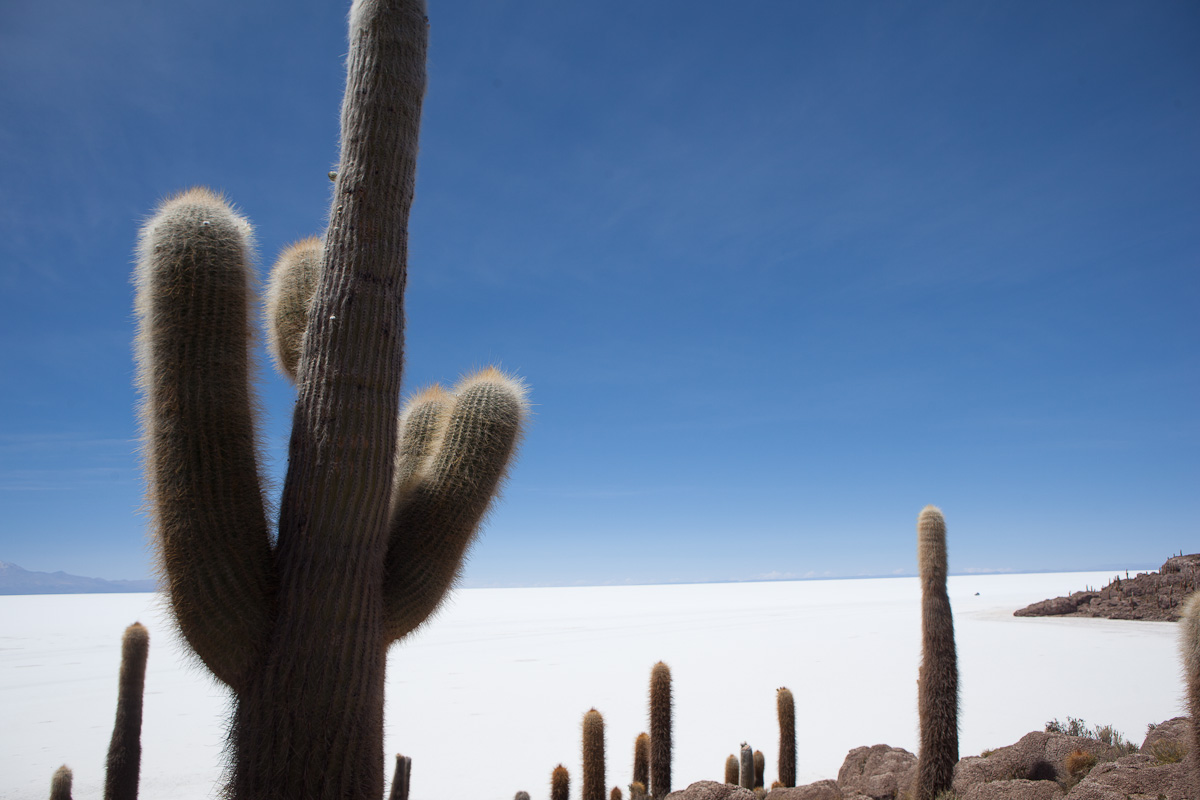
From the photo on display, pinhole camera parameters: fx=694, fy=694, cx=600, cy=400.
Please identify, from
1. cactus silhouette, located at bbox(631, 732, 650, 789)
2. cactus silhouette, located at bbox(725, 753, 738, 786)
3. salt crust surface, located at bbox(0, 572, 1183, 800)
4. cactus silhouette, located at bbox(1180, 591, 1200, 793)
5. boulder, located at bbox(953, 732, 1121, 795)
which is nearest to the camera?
cactus silhouette, located at bbox(1180, 591, 1200, 793)

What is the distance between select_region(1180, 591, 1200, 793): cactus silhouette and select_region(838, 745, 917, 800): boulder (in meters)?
3.35

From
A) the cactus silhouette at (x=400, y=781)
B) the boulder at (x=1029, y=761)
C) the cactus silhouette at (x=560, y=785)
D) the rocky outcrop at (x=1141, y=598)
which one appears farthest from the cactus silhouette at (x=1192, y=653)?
the rocky outcrop at (x=1141, y=598)

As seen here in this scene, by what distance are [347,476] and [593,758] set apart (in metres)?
4.53

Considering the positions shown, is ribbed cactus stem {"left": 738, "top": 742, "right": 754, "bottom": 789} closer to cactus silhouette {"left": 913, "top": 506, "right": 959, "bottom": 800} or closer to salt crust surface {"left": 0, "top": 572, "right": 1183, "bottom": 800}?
cactus silhouette {"left": 913, "top": 506, "right": 959, "bottom": 800}

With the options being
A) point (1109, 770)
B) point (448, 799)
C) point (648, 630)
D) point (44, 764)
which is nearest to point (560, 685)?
point (448, 799)

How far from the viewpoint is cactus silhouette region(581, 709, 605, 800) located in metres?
6.41

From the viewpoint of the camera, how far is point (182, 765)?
1025 cm

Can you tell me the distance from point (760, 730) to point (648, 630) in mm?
18865

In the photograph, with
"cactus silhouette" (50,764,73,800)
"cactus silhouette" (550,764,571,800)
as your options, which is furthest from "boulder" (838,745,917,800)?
"cactus silhouette" (50,764,73,800)

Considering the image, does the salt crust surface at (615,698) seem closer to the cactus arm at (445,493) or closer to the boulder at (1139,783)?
the cactus arm at (445,493)

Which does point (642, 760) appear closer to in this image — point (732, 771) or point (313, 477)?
point (732, 771)

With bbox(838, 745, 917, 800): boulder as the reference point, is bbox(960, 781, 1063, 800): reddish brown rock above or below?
above

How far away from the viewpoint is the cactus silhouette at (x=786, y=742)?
295 inches

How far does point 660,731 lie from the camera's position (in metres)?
6.79
